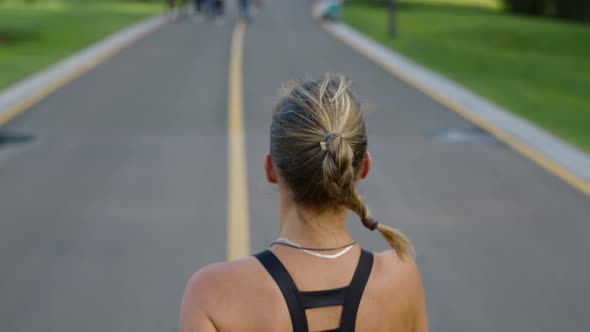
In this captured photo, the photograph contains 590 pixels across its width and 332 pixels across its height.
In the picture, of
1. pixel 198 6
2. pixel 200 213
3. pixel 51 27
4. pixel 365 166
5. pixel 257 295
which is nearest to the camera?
pixel 257 295

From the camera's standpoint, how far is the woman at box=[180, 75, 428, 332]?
86.8 inches

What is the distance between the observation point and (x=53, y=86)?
58.4ft

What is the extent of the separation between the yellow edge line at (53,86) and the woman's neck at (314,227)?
11979mm

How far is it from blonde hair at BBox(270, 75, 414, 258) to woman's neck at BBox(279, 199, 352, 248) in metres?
0.03

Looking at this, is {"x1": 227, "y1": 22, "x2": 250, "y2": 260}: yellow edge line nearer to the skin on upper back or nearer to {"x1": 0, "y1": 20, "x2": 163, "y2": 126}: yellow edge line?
{"x1": 0, "y1": 20, "x2": 163, "y2": 126}: yellow edge line

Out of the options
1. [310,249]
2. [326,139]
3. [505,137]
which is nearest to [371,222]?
[310,249]

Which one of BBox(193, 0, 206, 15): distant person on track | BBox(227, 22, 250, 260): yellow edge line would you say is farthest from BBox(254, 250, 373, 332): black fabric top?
BBox(193, 0, 206, 15): distant person on track

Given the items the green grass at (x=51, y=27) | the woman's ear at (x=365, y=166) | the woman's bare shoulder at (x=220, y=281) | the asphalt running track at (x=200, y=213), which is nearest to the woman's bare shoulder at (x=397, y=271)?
the woman's ear at (x=365, y=166)

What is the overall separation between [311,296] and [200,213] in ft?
21.2

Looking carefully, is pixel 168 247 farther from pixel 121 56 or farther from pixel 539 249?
pixel 121 56

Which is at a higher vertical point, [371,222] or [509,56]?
[371,222]

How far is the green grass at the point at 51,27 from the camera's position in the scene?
2198 cm

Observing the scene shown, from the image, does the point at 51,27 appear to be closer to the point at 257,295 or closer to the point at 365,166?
the point at 365,166

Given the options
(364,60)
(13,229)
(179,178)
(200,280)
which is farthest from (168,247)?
(364,60)
